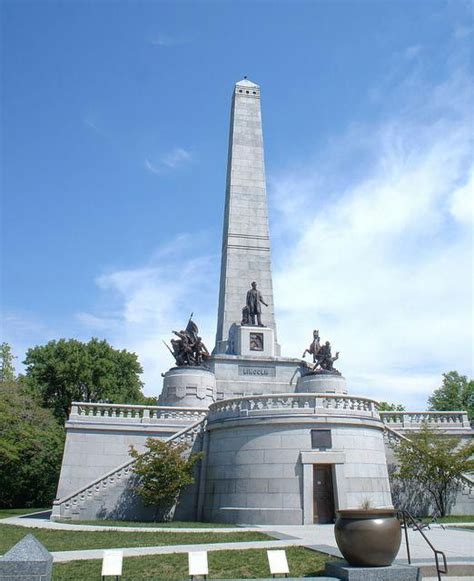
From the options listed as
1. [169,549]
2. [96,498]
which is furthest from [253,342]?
[169,549]

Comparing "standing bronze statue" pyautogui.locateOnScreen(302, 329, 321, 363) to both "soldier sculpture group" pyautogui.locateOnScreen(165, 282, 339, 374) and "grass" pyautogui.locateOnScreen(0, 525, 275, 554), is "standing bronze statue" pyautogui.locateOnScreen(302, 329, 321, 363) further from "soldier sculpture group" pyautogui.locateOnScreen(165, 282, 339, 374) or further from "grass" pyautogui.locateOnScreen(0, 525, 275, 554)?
"grass" pyautogui.locateOnScreen(0, 525, 275, 554)

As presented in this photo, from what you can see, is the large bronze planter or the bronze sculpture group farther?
the bronze sculpture group

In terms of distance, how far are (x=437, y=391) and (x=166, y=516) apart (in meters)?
42.7

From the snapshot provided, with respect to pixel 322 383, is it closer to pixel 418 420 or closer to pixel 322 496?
Result: pixel 418 420

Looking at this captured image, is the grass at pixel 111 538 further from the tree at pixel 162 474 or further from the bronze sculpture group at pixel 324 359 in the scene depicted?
the bronze sculpture group at pixel 324 359

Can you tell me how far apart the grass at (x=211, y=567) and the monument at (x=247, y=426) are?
8.23 metres

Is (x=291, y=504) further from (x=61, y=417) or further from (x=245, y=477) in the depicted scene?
(x=61, y=417)

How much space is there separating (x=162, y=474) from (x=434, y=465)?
11563 millimetres

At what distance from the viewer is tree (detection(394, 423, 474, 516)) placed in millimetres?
22141

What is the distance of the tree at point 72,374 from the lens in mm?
47125

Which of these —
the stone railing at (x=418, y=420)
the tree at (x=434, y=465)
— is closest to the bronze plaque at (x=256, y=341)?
the stone railing at (x=418, y=420)

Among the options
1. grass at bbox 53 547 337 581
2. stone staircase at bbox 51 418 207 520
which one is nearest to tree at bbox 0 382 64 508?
stone staircase at bbox 51 418 207 520

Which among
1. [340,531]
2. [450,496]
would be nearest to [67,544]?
[340,531]

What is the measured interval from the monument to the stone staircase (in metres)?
0.04
